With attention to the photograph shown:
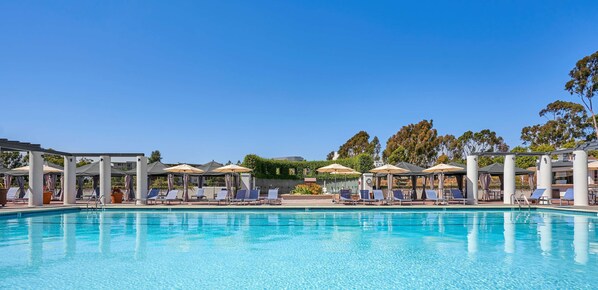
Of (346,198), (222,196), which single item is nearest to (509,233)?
(346,198)

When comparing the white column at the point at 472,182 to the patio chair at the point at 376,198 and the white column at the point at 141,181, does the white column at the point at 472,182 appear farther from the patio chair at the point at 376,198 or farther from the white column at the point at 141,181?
the white column at the point at 141,181

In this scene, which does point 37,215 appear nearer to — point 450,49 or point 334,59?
point 334,59

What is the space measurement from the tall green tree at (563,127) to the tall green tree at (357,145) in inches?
911

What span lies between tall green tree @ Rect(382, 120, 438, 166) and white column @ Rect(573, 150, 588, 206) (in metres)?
26.7

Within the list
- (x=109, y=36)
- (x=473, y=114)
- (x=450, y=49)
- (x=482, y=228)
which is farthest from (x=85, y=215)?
(x=473, y=114)

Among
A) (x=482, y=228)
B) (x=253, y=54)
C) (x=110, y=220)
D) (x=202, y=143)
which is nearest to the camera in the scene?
(x=482, y=228)

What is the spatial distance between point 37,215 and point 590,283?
15.4m

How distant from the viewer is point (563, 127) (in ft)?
145

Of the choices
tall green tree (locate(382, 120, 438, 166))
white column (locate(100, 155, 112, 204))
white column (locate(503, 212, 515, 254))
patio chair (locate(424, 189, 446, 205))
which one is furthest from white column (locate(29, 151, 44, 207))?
tall green tree (locate(382, 120, 438, 166))

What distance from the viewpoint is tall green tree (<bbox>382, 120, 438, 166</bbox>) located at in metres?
44.9

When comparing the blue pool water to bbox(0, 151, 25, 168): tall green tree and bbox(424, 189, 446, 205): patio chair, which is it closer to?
bbox(424, 189, 446, 205): patio chair

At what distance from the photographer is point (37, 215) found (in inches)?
550

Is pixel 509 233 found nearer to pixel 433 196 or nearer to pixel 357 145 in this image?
pixel 433 196

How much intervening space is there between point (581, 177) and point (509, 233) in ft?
27.3
